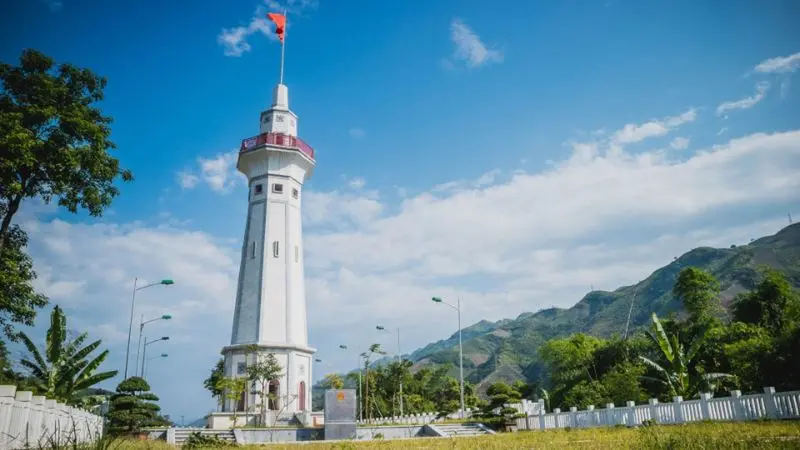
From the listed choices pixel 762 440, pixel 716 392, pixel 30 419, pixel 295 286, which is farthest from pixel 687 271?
pixel 30 419

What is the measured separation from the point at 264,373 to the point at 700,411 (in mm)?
27196

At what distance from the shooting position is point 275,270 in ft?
136

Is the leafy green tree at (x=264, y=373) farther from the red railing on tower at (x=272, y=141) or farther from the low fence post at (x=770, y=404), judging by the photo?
the low fence post at (x=770, y=404)

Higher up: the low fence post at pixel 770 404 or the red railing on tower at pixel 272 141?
the red railing on tower at pixel 272 141

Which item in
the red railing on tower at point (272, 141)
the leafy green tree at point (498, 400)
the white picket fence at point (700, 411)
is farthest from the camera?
the red railing on tower at point (272, 141)

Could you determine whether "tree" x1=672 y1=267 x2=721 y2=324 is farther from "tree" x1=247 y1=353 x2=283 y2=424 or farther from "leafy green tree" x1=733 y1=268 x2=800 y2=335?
"tree" x1=247 y1=353 x2=283 y2=424

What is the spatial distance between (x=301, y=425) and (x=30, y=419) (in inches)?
1045

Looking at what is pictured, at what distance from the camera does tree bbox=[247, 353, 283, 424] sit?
37.3 meters

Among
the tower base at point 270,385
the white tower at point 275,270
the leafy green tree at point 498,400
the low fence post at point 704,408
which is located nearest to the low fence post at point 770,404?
the low fence post at point 704,408

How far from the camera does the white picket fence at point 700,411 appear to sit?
15.1 m

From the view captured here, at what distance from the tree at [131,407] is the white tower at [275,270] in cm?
563

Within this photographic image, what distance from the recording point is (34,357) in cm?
3027

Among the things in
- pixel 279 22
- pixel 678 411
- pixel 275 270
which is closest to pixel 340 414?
pixel 275 270

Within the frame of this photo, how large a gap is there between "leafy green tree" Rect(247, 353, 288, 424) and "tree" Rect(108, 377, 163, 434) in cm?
610
